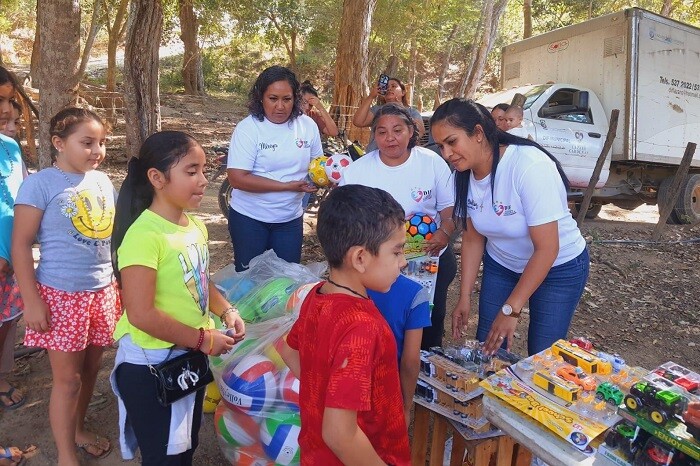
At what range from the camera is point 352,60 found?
8.10 meters

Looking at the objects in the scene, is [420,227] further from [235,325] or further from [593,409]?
[593,409]

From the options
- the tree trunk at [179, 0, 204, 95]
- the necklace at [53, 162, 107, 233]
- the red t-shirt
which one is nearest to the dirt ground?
the necklace at [53, 162, 107, 233]

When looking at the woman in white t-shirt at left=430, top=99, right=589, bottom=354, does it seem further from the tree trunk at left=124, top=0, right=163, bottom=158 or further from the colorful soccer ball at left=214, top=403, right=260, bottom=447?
the tree trunk at left=124, top=0, right=163, bottom=158

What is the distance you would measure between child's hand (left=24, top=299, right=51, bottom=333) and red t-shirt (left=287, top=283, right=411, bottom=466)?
118cm

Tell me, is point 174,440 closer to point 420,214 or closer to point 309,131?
point 420,214

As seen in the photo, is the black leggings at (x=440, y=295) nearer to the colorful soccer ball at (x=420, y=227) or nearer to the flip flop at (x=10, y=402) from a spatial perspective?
the colorful soccer ball at (x=420, y=227)

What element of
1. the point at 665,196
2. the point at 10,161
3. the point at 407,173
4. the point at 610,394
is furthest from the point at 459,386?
the point at 665,196

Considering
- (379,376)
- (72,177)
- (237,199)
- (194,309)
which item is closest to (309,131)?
(237,199)

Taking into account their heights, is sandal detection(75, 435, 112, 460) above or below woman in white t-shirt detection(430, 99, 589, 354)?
below

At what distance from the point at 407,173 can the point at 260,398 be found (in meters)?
1.25

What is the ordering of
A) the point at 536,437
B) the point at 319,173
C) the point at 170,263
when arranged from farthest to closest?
the point at 319,173, the point at 170,263, the point at 536,437

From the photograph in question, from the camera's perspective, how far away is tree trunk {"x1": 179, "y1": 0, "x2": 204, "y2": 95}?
17.2 m

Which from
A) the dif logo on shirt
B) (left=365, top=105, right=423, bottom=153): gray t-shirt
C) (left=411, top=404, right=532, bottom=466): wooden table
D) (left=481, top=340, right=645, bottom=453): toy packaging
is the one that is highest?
(left=365, top=105, right=423, bottom=153): gray t-shirt

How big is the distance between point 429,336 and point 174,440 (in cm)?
146
